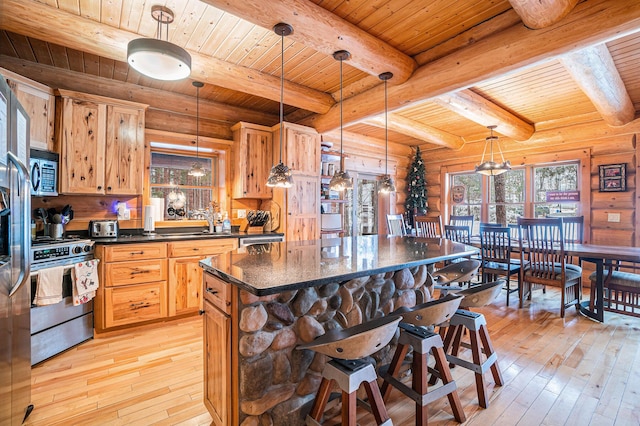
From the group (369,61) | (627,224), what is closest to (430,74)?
(369,61)

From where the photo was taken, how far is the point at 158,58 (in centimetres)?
188

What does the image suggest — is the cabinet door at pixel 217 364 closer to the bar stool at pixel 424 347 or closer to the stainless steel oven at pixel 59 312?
the bar stool at pixel 424 347

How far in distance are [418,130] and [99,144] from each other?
4.62m

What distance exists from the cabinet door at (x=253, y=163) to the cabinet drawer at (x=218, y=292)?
8.65 ft

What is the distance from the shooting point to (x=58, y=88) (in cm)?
329

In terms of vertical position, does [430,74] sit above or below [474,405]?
above

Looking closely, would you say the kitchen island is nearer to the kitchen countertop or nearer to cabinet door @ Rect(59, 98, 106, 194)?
the kitchen countertop

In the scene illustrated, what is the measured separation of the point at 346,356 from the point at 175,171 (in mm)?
3786

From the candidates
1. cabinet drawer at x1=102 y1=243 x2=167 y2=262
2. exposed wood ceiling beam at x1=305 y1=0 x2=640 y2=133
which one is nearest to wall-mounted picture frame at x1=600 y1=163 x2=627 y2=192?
exposed wood ceiling beam at x1=305 y1=0 x2=640 y2=133

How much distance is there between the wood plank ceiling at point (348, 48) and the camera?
2.23 meters

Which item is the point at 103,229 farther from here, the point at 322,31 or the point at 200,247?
the point at 322,31

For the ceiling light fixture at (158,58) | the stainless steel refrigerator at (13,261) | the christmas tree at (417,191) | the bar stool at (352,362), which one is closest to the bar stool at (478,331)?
the bar stool at (352,362)

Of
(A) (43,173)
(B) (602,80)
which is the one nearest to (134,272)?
(A) (43,173)

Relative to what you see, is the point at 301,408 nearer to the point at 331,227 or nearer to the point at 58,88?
the point at 331,227
